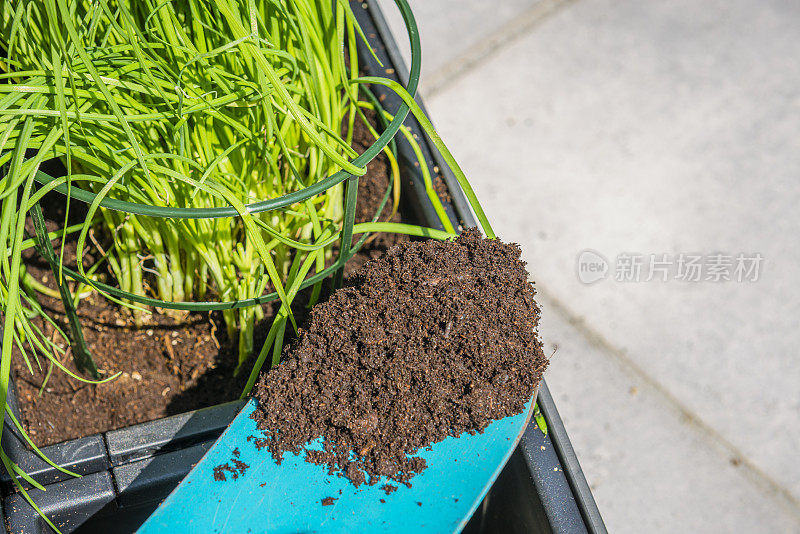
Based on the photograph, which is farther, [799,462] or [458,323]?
[799,462]

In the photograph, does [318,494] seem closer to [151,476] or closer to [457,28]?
[151,476]

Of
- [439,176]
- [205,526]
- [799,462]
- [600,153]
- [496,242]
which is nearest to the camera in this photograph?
[205,526]

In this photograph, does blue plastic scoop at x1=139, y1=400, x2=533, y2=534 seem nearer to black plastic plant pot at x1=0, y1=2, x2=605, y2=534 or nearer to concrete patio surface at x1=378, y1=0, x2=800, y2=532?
black plastic plant pot at x1=0, y1=2, x2=605, y2=534

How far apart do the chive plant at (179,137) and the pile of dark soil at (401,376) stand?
0.25 feet

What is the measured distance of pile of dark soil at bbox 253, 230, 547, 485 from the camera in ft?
1.94

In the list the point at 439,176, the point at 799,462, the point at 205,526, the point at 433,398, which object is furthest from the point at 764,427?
the point at 205,526

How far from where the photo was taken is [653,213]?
4.67 ft

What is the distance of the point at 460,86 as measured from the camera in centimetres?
162

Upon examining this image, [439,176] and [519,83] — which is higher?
[519,83]

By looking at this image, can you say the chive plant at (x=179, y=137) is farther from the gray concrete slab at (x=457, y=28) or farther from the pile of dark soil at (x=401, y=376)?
the gray concrete slab at (x=457, y=28)

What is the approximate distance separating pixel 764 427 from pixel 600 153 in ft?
2.11

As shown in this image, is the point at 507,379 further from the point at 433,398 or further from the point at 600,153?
the point at 600,153

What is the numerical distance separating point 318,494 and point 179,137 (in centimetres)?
37

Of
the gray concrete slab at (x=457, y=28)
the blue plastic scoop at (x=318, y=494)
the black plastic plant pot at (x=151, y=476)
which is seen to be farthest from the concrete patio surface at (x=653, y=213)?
the blue plastic scoop at (x=318, y=494)
